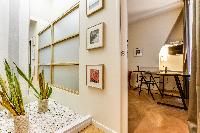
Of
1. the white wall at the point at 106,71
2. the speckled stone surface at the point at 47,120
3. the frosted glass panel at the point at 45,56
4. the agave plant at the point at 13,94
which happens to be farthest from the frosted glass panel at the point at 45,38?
the agave plant at the point at 13,94

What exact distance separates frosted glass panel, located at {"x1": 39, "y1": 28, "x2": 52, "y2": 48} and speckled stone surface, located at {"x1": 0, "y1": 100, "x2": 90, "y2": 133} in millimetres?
1258

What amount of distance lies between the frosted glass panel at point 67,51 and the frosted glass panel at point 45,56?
0.68 ft

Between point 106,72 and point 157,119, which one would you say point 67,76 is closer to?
point 106,72

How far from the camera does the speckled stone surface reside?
184 cm

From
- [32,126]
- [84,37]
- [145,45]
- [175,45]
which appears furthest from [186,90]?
[32,126]

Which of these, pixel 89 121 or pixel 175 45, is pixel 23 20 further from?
pixel 175 45

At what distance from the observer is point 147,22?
5438mm

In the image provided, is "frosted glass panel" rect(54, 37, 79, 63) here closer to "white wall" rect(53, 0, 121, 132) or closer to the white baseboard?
"white wall" rect(53, 0, 121, 132)

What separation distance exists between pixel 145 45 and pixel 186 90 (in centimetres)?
223

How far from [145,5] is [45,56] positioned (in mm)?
3040

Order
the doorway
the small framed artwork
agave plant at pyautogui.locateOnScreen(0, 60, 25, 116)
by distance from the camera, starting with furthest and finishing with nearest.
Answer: the small framed artwork, the doorway, agave plant at pyautogui.locateOnScreen(0, 60, 25, 116)

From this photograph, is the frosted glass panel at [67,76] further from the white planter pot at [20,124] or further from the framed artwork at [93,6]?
the white planter pot at [20,124]

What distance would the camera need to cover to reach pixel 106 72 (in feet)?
6.40

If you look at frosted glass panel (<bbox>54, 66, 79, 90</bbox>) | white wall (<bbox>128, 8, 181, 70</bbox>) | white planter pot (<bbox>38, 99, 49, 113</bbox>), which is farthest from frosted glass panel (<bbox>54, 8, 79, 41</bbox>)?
white wall (<bbox>128, 8, 181, 70</bbox>)
